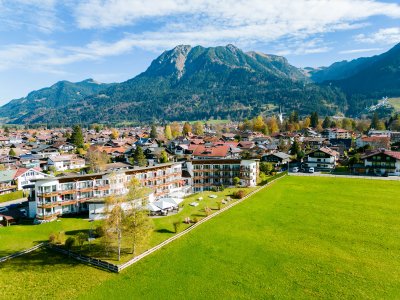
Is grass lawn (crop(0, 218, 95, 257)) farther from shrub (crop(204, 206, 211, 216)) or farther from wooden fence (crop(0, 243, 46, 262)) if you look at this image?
shrub (crop(204, 206, 211, 216))

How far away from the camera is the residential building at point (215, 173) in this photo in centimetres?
8831

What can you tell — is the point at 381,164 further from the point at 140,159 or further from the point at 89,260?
the point at 89,260

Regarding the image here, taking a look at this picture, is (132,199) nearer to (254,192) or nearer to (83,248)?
(83,248)

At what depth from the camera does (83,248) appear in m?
49.0

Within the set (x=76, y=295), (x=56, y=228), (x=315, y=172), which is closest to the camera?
(x=76, y=295)

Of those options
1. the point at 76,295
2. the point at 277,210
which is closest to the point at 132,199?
the point at 76,295

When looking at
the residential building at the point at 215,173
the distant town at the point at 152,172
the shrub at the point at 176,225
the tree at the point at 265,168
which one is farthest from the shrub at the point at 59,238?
the tree at the point at 265,168

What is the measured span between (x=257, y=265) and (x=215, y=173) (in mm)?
47351

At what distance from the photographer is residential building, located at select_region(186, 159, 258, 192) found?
8831 centimetres

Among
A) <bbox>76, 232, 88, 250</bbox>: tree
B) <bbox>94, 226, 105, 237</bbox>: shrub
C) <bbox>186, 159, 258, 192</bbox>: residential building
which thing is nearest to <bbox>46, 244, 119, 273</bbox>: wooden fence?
<bbox>76, 232, 88, 250</bbox>: tree

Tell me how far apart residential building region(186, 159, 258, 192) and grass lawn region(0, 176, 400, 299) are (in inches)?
995

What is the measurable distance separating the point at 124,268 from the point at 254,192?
44.4 metres

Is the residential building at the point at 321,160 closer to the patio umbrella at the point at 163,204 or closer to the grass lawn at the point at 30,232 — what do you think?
the patio umbrella at the point at 163,204

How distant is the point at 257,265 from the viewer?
4334cm
